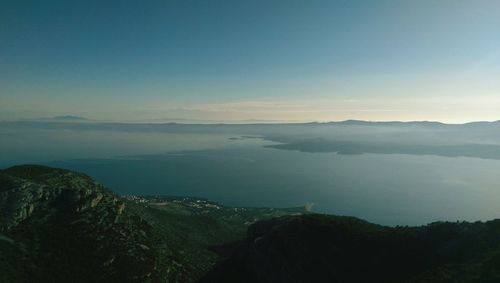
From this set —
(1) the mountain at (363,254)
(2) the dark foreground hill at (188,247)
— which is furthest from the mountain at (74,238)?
(1) the mountain at (363,254)

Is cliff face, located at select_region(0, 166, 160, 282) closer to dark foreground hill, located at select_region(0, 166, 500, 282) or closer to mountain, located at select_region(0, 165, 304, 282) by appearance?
mountain, located at select_region(0, 165, 304, 282)

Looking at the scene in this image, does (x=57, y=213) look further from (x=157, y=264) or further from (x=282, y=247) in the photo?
(x=282, y=247)

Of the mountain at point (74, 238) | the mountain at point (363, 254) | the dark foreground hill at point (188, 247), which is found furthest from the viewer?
the mountain at point (74, 238)

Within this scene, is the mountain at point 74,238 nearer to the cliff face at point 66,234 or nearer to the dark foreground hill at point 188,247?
the cliff face at point 66,234

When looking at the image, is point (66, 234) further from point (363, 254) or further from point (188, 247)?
point (363, 254)

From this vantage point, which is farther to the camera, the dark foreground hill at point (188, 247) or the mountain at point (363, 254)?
the dark foreground hill at point (188, 247)

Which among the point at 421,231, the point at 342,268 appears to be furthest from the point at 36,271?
the point at 421,231

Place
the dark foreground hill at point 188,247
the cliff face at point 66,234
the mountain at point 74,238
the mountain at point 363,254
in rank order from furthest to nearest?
1. the mountain at point 74,238
2. the cliff face at point 66,234
3. the dark foreground hill at point 188,247
4. the mountain at point 363,254

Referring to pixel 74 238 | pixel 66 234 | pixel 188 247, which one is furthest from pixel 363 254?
pixel 188 247
